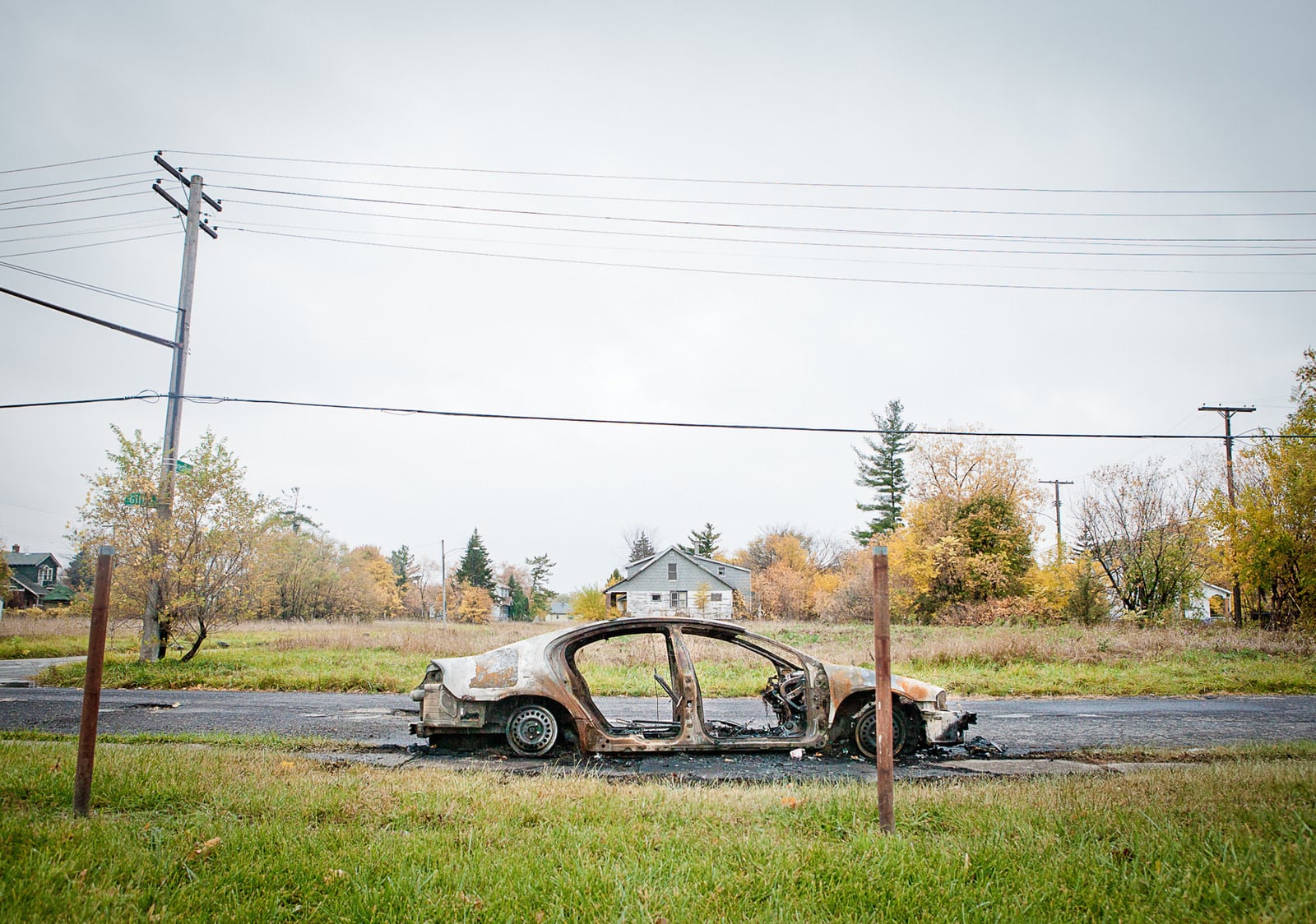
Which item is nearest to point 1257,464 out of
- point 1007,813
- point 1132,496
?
point 1132,496

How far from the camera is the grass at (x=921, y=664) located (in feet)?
47.1

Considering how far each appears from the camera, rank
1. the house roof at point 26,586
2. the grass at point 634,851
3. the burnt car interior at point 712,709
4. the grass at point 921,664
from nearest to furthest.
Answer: the grass at point 634,851
the burnt car interior at point 712,709
the grass at point 921,664
the house roof at point 26,586

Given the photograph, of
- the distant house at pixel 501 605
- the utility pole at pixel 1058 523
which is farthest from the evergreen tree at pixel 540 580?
the utility pole at pixel 1058 523

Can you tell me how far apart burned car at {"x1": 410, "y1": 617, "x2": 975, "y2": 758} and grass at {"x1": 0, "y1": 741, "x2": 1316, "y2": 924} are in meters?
1.58

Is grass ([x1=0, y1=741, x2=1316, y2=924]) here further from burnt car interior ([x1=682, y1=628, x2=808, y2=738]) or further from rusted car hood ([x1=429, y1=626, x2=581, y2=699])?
burnt car interior ([x1=682, y1=628, x2=808, y2=738])

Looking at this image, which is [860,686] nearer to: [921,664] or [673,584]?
[921,664]

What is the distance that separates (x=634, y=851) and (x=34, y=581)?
87422 millimetres

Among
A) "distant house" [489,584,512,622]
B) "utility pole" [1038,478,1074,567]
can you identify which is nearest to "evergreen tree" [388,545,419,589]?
"distant house" [489,584,512,622]

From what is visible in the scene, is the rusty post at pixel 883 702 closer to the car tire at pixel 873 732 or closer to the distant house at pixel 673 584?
the car tire at pixel 873 732

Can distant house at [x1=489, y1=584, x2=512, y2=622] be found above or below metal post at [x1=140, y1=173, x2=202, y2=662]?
below

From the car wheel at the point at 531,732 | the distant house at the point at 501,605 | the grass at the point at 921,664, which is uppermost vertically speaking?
the car wheel at the point at 531,732

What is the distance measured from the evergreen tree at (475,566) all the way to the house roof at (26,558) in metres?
38.8

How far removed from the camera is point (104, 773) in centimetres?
545

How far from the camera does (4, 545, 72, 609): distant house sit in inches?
2542
